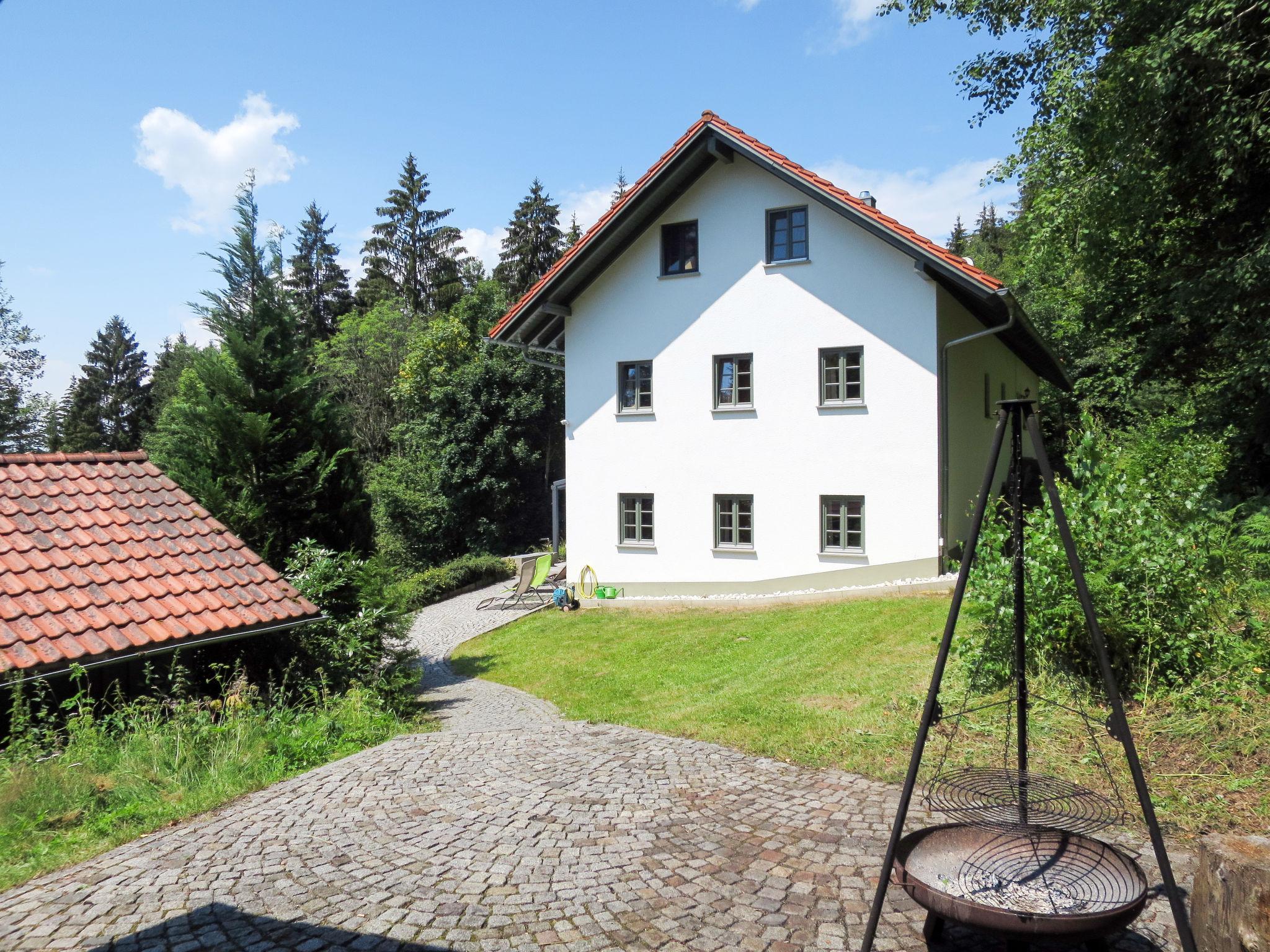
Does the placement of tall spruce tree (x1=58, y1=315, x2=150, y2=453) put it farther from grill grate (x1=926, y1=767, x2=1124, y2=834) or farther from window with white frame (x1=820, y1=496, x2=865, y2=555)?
grill grate (x1=926, y1=767, x2=1124, y2=834)

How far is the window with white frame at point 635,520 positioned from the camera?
18.8m

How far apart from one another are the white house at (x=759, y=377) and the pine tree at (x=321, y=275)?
36.2 metres

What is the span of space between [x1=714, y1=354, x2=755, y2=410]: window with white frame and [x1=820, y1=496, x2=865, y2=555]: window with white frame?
105 inches

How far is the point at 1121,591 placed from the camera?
6605 millimetres

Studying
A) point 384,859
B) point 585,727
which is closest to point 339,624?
point 585,727

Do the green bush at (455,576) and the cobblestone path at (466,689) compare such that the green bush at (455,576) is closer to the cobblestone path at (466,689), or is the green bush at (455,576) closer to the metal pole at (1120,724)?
the cobblestone path at (466,689)

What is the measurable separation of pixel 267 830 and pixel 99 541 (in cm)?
407

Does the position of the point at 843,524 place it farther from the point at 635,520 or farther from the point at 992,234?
the point at 992,234

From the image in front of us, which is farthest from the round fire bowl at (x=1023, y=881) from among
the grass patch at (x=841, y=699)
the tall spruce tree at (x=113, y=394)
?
the tall spruce tree at (x=113, y=394)

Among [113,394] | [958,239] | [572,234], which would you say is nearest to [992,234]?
[958,239]

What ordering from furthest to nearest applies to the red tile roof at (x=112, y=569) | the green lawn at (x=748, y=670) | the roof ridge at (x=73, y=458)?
the roof ridge at (x=73, y=458), the green lawn at (x=748, y=670), the red tile roof at (x=112, y=569)

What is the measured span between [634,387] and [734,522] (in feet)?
12.4

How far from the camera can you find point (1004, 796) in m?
5.09

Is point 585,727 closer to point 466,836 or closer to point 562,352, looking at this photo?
→ point 466,836
